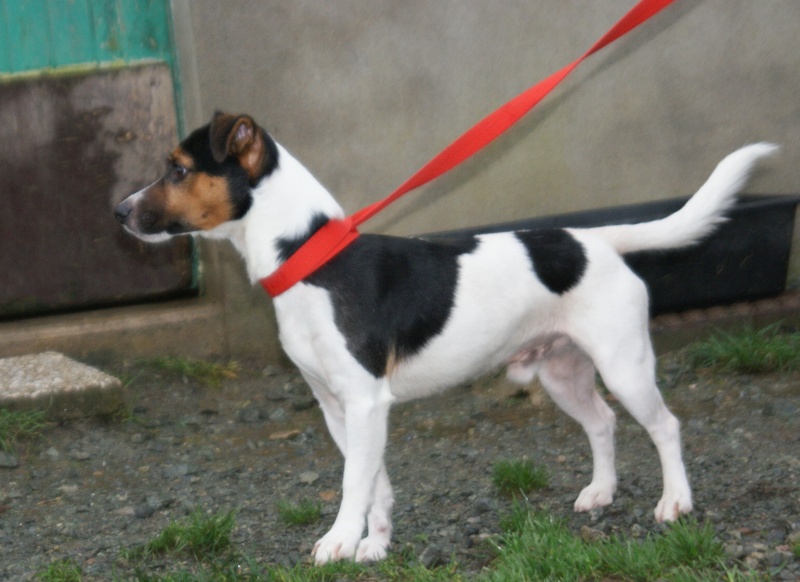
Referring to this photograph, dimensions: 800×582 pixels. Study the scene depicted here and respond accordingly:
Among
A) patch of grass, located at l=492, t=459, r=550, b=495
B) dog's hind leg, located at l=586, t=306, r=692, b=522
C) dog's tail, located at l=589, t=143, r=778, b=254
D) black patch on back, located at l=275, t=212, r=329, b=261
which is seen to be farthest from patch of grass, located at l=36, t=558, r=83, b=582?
dog's tail, located at l=589, t=143, r=778, b=254

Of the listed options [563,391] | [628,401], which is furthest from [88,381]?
[628,401]

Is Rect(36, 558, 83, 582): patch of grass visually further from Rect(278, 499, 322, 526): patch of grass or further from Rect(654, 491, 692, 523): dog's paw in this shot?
Rect(654, 491, 692, 523): dog's paw

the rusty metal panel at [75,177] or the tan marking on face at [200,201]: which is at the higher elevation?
the tan marking on face at [200,201]

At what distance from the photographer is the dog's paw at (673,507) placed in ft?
14.1

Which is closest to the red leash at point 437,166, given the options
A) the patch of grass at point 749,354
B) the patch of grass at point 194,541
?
the patch of grass at point 194,541

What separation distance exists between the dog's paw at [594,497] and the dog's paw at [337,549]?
1.03 meters

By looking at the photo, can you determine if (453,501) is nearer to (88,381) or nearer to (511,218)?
(88,381)

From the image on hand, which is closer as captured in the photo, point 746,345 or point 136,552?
point 136,552

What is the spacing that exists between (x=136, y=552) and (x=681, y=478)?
6.95ft

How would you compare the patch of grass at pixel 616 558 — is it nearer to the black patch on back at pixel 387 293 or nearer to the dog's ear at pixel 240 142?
the black patch on back at pixel 387 293

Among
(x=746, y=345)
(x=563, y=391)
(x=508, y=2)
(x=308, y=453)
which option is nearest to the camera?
(x=563, y=391)

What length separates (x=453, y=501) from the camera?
4848mm

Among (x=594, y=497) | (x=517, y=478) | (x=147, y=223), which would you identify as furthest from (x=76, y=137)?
(x=594, y=497)

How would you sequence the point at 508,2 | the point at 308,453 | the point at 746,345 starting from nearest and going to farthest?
the point at 308,453
the point at 746,345
the point at 508,2
